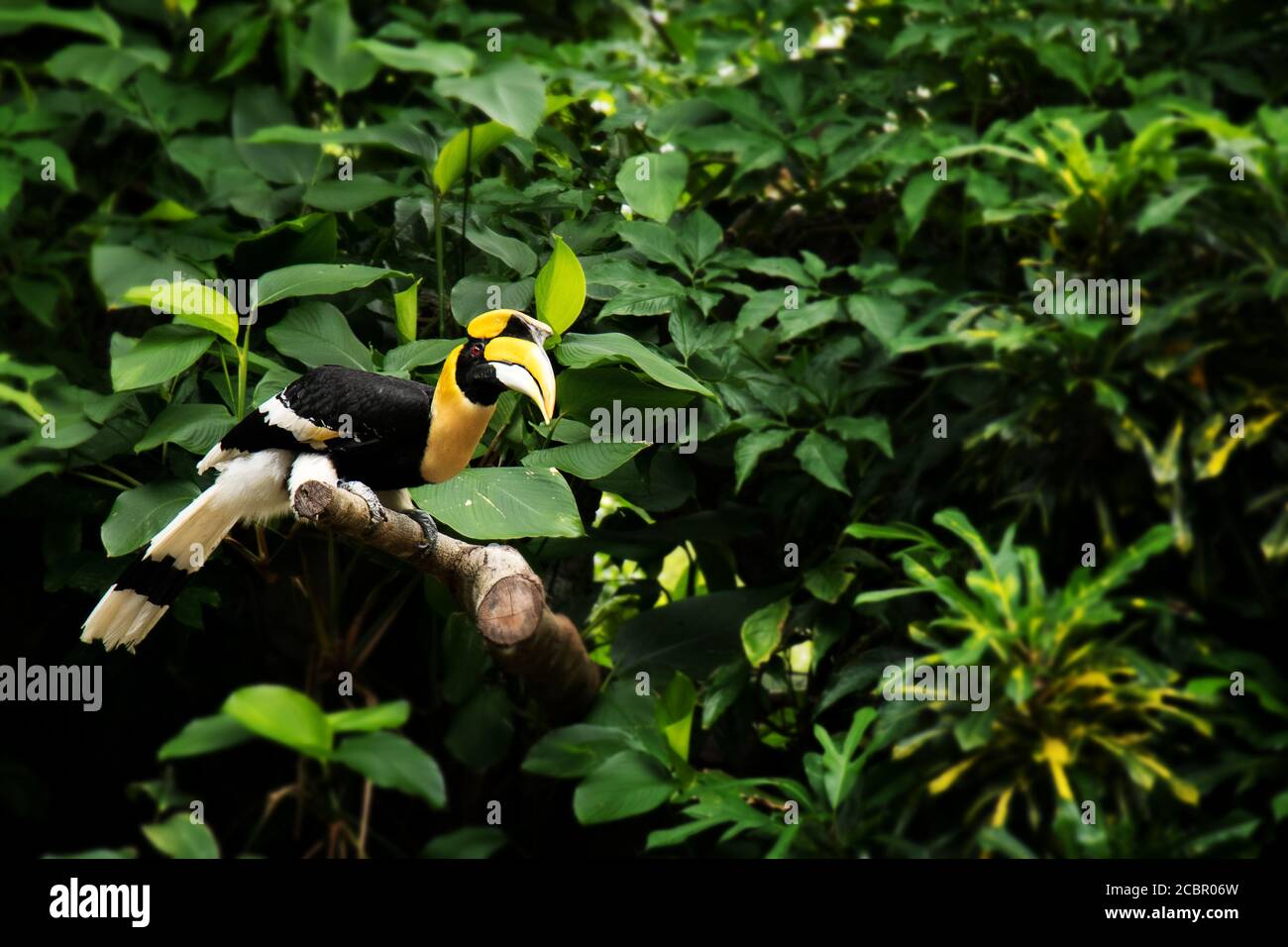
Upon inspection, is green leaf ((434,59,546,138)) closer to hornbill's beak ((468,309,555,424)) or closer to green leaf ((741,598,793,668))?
hornbill's beak ((468,309,555,424))

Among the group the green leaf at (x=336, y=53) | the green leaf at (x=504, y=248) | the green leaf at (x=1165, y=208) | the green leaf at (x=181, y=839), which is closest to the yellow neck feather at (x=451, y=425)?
the green leaf at (x=504, y=248)

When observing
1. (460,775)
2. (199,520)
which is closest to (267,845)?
(460,775)

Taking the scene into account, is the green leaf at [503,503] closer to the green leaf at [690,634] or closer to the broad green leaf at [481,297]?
the broad green leaf at [481,297]

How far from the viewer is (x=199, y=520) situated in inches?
75.4

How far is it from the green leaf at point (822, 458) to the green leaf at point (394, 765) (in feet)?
2.83

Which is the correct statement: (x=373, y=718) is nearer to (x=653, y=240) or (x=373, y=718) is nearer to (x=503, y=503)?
(x=503, y=503)

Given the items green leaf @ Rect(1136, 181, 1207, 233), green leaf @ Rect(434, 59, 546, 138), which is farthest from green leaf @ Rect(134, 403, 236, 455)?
green leaf @ Rect(1136, 181, 1207, 233)

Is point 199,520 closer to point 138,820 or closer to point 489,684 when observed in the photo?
point 489,684

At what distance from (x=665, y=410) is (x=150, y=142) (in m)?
1.64

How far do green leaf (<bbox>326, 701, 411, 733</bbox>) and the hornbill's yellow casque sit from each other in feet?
0.98

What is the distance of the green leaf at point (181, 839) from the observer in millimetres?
1700

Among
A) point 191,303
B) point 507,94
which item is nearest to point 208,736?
point 191,303

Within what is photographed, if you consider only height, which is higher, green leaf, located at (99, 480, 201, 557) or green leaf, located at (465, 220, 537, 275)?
green leaf, located at (465, 220, 537, 275)

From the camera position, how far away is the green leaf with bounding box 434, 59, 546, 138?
2.15m
